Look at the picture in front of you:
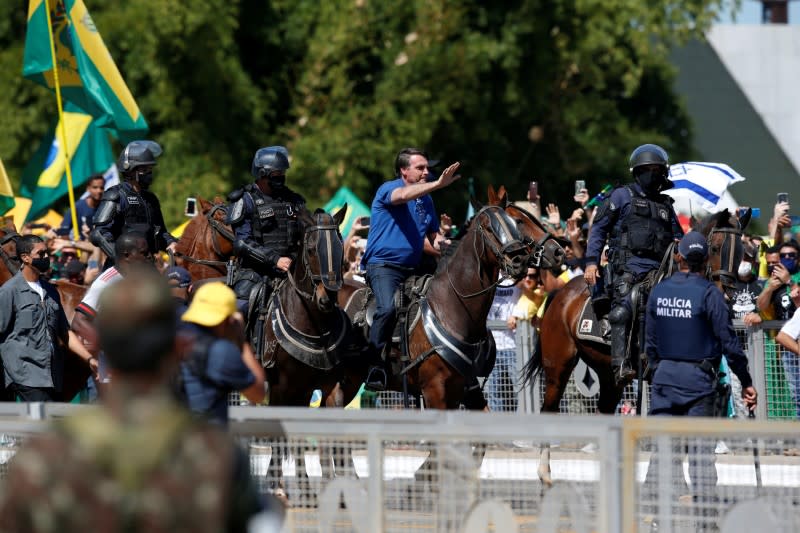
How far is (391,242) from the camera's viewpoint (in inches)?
466

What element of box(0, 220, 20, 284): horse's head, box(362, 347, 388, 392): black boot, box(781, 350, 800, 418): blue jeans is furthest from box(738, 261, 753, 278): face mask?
box(0, 220, 20, 284): horse's head

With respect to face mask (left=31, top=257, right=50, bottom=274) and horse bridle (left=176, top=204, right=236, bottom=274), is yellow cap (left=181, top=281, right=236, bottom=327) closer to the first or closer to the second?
face mask (left=31, top=257, right=50, bottom=274)

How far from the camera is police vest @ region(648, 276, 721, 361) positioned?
9.70m

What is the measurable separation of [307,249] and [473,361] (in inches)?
62.6

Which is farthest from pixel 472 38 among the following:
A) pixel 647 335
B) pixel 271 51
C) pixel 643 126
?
pixel 647 335

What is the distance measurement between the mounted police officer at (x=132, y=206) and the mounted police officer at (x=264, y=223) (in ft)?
2.06

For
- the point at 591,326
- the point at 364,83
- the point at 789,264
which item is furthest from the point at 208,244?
the point at 364,83

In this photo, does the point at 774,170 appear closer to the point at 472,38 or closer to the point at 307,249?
the point at 472,38

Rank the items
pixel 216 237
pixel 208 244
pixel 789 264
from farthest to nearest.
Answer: pixel 208 244 < pixel 216 237 < pixel 789 264

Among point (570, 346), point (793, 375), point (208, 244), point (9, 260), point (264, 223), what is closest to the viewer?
point (264, 223)

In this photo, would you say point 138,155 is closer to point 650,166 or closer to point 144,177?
point 144,177

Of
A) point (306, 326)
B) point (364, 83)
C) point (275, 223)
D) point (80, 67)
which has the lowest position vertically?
point (306, 326)

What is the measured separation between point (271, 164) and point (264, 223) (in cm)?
50

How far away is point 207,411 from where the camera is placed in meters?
6.82
